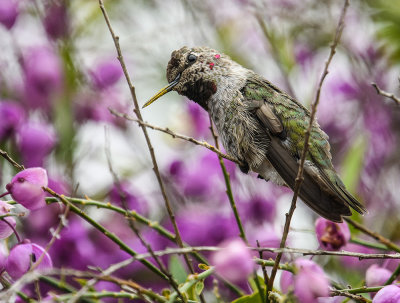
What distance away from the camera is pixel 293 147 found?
83.8 inches

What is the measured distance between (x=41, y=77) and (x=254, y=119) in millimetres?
976

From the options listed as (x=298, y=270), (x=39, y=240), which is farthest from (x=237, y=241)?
(x=39, y=240)

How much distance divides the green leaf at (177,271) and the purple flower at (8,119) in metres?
0.80

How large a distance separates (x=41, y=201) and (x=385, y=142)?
6.91 ft

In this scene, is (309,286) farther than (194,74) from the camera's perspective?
No

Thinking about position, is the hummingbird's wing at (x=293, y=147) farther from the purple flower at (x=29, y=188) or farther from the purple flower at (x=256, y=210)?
Result: the purple flower at (x=29, y=188)

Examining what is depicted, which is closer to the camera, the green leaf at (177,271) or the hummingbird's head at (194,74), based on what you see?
the green leaf at (177,271)

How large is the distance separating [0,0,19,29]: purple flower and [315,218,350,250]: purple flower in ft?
5.32

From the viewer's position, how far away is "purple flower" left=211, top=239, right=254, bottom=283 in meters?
1.19

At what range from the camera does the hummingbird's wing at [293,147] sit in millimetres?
1916

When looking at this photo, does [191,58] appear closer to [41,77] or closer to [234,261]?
[41,77]

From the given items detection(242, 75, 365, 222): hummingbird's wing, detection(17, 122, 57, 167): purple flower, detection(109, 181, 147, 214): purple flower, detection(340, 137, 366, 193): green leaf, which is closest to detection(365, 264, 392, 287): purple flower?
detection(242, 75, 365, 222): hummingbird's wing

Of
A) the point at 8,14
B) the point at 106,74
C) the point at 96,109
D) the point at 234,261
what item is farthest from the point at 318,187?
the point at 8,14

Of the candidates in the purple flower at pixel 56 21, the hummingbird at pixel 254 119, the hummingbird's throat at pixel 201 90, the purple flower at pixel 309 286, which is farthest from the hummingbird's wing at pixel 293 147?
the purple flower at pixel 56 21
